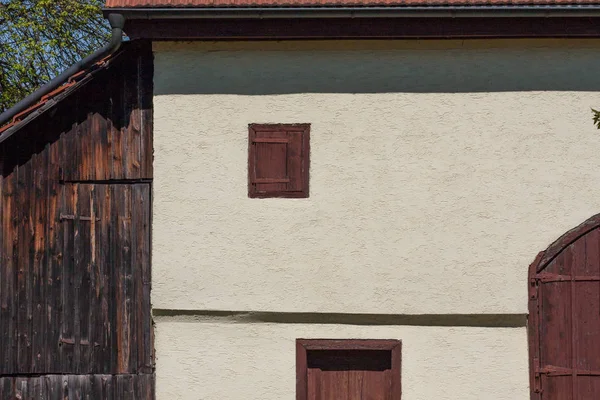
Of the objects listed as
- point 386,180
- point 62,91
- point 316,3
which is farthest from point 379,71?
point 62,91

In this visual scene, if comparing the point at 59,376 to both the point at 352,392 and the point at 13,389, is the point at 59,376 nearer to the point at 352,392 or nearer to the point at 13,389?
the point at 13,389

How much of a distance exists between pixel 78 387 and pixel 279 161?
117 inches

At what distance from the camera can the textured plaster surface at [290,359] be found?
6.73 metres

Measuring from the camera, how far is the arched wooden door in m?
6.69

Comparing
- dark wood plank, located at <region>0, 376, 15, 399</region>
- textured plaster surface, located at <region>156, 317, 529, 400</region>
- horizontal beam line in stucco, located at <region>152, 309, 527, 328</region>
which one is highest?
horizontal beam line in stucco, located at <region>152, 309, 527, 328</region>

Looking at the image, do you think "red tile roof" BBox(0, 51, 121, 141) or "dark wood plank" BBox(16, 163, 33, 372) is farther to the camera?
"dark wood plank" BBox(16, 163, 33, 372)

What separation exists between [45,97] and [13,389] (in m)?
2.90

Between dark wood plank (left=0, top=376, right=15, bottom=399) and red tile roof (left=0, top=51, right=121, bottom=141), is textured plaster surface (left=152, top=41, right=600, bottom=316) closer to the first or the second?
red tile roof (left=0, top=51, right=121, bottom=141)

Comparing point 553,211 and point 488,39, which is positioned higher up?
point 488,39

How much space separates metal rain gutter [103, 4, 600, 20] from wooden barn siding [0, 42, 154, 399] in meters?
0.62

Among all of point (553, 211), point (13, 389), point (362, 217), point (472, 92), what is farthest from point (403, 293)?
point (13, 389)

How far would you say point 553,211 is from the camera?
6.71 metres

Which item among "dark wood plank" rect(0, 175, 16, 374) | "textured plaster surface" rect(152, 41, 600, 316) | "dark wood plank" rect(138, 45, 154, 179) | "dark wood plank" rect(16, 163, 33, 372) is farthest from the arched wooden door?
"dark wood plank" rect(0, 175, 16, 374)

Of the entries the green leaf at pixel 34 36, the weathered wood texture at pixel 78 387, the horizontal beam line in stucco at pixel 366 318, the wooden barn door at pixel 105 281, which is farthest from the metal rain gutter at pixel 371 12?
the green leaf at pixel 34 36
